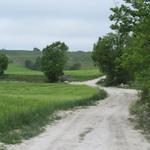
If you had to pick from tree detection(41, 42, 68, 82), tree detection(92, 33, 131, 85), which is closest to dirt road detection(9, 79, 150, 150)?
tree detection(92, 33, 131, 85)

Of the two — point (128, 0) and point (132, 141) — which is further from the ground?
point (128, 0)

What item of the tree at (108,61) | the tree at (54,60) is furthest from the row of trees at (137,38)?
the tree at (54,60)

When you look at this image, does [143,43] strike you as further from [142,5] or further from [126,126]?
[126,126]

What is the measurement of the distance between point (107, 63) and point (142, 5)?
72289 millimetres

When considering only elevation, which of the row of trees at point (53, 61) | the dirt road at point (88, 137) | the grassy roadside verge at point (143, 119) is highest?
the row of trees at point (53, 61)

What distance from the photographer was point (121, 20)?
33.0 metres

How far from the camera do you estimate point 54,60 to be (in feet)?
409

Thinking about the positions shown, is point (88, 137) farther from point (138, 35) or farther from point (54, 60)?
point (54, 60)

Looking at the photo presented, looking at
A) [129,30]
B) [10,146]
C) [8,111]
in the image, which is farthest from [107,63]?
[10,146]

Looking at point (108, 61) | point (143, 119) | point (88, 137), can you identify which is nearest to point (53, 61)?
point (108, 61)

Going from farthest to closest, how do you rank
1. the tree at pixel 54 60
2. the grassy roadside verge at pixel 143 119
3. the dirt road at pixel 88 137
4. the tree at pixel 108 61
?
the tree at pixel 54 60
the tree at pixel 108 61
the grassy roadside verge at pixel 143 119
the dirt road at pixel 88 137

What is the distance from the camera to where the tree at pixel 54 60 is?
122m

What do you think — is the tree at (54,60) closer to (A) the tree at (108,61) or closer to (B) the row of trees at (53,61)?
(B) the row of trees at (53,61)

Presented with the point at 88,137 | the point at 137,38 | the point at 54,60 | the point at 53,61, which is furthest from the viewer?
the point at 54,60
